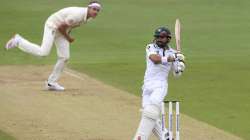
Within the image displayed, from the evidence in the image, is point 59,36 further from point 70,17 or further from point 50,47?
point 70,17

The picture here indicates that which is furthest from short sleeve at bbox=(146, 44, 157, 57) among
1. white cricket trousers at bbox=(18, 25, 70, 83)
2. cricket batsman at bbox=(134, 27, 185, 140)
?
white cricket trousers at bbox=(18, 25, 70, 83)

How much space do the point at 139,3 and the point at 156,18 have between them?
4.59 metres

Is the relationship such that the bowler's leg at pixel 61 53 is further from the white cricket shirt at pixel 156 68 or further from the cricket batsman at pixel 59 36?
the white cricket shirt at pixel 156 68

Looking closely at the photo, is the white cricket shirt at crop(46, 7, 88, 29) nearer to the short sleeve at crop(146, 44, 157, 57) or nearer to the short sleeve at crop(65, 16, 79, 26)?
the short sleeve at crop(65, 16, 79, 26)

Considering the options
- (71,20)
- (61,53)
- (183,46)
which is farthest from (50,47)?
(183,46)

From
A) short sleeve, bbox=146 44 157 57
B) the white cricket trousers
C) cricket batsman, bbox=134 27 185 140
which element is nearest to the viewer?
cricket batsman, bbox=134 27 185 140

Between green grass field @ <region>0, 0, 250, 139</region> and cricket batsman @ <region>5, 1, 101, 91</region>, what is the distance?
1.66m

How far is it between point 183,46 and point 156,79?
13.9 metres

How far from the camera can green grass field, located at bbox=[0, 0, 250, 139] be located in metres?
17.7

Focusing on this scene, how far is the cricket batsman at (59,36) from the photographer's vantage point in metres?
18.2

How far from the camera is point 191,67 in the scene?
22453mm

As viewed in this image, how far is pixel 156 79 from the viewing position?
12523 mm

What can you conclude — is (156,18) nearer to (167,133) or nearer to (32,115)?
(32,115)

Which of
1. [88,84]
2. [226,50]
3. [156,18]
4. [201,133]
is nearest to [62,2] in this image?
[156,18]
